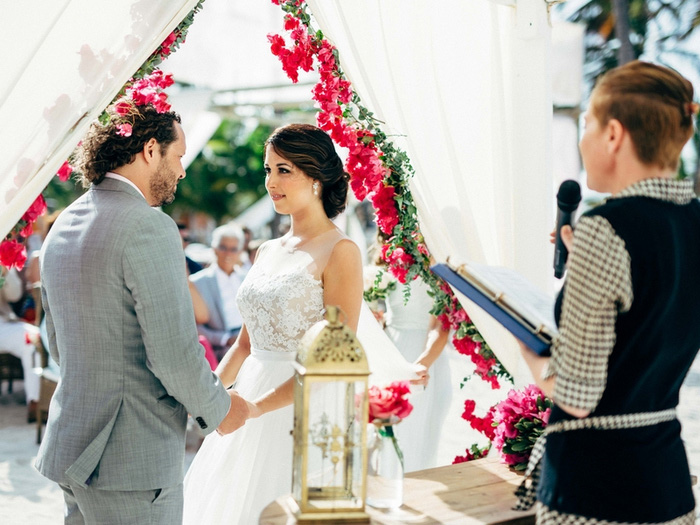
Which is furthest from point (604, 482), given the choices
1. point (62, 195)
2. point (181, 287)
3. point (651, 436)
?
point (62, 195)

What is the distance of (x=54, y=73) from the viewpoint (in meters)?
2.47

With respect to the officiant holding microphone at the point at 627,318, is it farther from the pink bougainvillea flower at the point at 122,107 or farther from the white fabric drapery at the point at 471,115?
the pink bougainvillea flower at the point at 122,107

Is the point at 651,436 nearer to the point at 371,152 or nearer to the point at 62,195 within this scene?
the point at 371,152

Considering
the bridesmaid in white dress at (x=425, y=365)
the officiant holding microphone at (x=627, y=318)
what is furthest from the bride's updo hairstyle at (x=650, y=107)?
the bridesmaid in white dress at (x=425, y=365)

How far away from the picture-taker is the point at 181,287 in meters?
2.36

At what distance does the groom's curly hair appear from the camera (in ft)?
8.11

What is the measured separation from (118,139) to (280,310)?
0.94 metres

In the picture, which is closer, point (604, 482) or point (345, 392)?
point (604, 482)

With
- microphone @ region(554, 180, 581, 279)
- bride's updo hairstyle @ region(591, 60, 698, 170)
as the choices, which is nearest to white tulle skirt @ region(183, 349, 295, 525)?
microphone @ region(554, 180, 581, 279)

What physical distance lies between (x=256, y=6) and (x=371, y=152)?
225 inches

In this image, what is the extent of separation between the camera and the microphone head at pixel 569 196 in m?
1.89

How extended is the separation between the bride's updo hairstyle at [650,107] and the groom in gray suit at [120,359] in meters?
1.35

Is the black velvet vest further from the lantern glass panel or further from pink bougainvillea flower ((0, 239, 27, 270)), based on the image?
pink bougainvillea flower ((0, 239, 27, 270))

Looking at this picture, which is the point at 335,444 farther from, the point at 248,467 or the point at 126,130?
the point at 126,130
